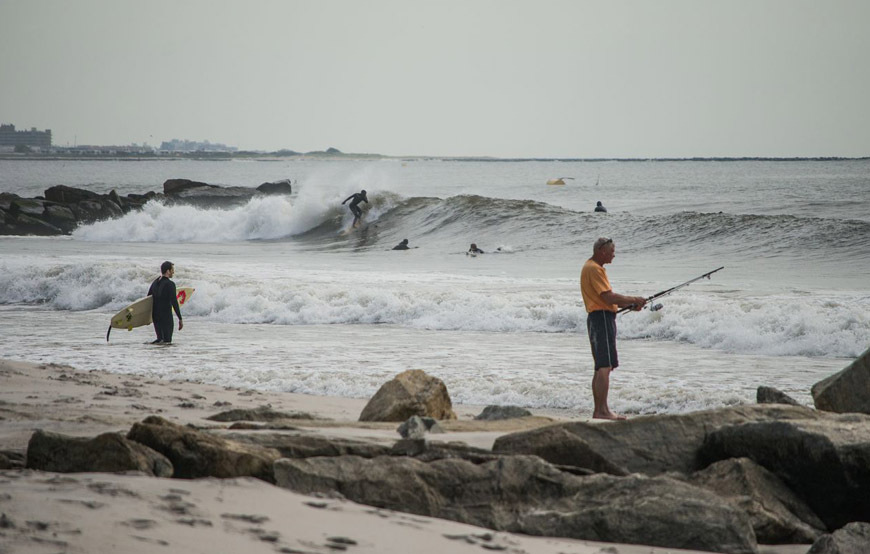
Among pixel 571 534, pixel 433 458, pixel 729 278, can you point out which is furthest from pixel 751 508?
pixel 729 278

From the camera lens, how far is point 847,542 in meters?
3.89

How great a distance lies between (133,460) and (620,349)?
8.52 m

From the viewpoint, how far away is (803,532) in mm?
4402

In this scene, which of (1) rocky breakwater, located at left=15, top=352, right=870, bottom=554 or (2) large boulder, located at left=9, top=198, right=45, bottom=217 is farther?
(2) large boulder, located at left=9, top=198, right=45, bottom=217

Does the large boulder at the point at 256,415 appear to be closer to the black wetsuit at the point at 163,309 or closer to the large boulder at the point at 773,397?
the large boulder at the point at 773,397

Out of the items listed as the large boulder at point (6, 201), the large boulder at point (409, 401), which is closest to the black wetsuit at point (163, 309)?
the large boulder at point (409, 401)

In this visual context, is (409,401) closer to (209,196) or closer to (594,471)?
(594,471)

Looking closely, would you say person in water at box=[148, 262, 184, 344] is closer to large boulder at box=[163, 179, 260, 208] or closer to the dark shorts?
the dark shorts

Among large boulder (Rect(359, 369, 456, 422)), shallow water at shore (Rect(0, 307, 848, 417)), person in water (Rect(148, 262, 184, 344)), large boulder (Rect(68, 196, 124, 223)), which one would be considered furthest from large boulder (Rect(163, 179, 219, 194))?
large boulder (Rect(359, 369, 456, 422))

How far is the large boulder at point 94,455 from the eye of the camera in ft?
13.9

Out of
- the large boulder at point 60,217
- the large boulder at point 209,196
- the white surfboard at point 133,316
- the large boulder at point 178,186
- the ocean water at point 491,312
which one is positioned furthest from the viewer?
the large boulder at point 178,186

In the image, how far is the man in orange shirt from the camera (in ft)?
24.8

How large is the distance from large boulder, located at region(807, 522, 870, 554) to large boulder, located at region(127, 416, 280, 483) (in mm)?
2614

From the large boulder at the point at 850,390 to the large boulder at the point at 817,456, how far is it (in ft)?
4.87
